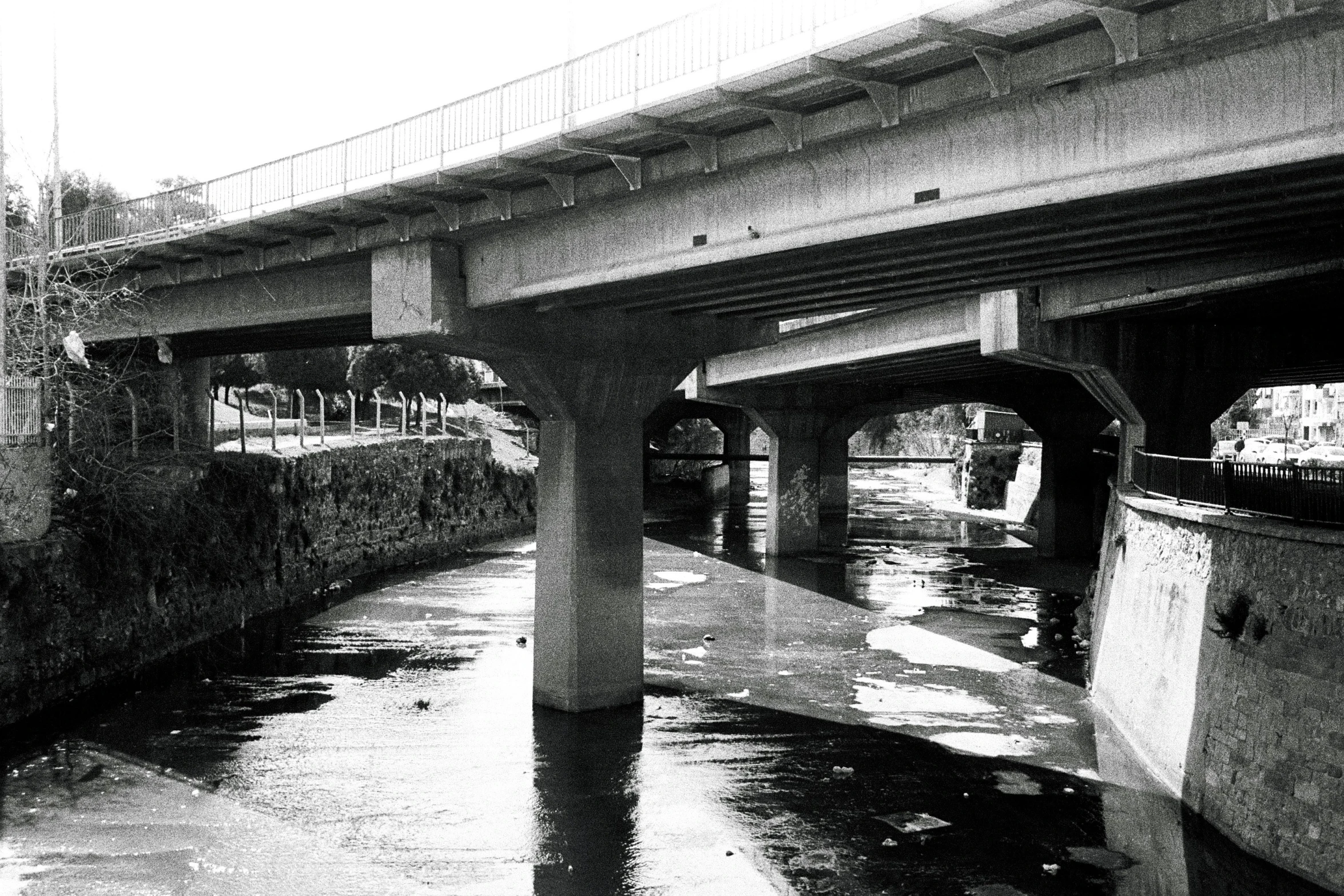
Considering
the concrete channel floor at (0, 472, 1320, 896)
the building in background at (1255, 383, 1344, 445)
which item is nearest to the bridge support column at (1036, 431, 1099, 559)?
the concrete channel floor at (0, 472, 1320, 896)

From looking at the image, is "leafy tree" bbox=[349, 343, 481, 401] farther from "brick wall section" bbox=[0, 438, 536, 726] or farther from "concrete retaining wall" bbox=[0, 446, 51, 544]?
"concrete retaining wall" bbox=[0, 446, 51, 544]

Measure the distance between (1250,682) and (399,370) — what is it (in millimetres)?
51666

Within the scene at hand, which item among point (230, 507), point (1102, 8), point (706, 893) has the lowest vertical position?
point (706, 893)

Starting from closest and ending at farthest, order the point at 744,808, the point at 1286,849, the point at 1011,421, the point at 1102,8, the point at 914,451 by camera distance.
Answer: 1. the point at 1102,8
2. the point at 1286,849
3. the point at 744,808
4. the point at 1011,421
5. the point at 914,451

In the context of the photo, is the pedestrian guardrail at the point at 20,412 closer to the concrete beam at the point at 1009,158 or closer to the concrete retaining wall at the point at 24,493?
the concrete retaining wall at the point at 24,493

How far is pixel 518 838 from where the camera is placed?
19234mm

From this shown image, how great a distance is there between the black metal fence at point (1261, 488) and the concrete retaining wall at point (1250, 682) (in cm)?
45

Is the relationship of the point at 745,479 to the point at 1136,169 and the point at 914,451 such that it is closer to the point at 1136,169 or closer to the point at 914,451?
the point at 914,451

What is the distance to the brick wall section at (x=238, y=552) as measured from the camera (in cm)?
2695

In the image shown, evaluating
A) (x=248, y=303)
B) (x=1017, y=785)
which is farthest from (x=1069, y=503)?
(x=1017, y=785)

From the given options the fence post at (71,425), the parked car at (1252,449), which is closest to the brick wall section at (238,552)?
the fence post at (71,425)

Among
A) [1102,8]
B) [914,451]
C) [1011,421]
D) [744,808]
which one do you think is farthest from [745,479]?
[1102,8]

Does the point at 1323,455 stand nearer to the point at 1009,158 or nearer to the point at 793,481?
the point at 793,481

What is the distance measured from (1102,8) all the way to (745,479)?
81691mm
